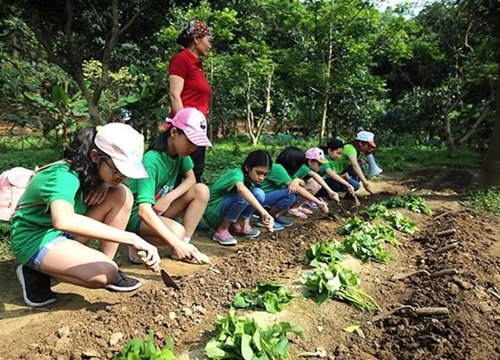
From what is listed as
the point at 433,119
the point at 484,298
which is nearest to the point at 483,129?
the point at 433,119

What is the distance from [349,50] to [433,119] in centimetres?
586

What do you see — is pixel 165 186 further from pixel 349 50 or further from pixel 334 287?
pixel 349 50

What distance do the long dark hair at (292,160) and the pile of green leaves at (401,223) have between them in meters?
1.13

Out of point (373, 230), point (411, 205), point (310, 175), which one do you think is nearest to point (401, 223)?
point (373, 230)

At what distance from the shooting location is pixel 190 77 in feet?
12.6

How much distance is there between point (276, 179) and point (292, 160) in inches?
12.0

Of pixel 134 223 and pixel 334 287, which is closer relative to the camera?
pixel 334 287

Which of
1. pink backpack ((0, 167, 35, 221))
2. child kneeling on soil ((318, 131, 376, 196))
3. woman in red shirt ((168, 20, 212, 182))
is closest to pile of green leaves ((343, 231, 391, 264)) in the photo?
woman in red shirt ((168, 20, 212, 182))

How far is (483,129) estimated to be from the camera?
13.9m

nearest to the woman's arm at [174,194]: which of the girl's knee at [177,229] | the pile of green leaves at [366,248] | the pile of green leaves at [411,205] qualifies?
the girl's knee at [177,229]

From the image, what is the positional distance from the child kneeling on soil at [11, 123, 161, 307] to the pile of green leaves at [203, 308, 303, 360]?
560mm

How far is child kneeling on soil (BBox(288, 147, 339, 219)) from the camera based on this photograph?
4816 millimetres

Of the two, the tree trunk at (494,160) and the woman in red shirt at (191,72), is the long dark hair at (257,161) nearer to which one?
the woman in red shirt at (191,72)

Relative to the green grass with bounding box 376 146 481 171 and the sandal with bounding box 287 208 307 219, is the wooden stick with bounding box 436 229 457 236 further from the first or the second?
the green grass with bounding box 376 146 481 171
